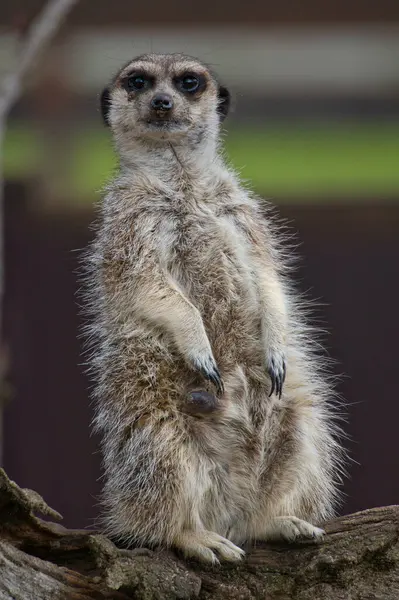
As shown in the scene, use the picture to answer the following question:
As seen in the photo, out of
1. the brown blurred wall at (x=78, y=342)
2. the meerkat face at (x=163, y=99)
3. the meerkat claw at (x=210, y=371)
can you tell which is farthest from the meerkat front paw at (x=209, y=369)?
the brown blurred wall at (x=78, y=342)

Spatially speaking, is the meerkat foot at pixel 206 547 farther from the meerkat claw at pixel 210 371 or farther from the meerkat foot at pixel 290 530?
the meerkat claw at pixel 210 371

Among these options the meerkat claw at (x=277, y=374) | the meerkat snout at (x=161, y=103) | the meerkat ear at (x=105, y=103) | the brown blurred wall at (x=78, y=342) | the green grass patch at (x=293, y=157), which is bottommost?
the brown blurred wall at (x=78, y=342)

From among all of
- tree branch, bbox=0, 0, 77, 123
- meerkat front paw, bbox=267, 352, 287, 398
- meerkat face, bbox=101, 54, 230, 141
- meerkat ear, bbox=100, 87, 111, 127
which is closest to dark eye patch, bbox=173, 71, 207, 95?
meerkat face, bbox=101, 54, 230, 141

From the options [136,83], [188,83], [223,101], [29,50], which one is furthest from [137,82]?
[29,50]

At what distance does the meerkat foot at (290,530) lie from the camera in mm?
3748

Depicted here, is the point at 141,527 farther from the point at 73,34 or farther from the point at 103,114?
the point at 73,34

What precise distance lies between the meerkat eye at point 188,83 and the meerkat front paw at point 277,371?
1.21m

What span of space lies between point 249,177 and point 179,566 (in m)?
3.89

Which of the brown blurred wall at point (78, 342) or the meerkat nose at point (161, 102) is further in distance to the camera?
the brown blurred wall at point (78, 342)

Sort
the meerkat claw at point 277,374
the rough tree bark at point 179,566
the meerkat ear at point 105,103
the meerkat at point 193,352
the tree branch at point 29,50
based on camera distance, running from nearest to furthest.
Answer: the rough tree bark at point 179,566, the meerkat at point 193,352, the meerkat claw at point 277,374, the meerkat ear at point 105,103, the tree branch at point 29,50

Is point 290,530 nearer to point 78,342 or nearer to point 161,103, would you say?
point 161,103

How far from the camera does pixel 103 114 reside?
4715 mm

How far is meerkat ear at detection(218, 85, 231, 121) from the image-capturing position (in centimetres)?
472

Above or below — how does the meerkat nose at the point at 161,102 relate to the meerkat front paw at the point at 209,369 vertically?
above
